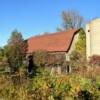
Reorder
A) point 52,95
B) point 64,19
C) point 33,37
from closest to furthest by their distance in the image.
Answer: point 52,95
point 33,37
point 64,19

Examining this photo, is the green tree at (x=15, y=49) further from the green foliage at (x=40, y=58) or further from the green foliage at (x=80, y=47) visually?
the green foliage at (x=80, y=47)

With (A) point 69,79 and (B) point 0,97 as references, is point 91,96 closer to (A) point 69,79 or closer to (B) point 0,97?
(A) point 69,79

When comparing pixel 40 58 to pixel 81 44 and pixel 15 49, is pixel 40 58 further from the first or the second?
pixel 81 44

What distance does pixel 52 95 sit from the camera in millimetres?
10500

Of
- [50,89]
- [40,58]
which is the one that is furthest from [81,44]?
[50,89]

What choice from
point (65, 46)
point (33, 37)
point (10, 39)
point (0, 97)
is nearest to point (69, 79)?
point (0, 97)

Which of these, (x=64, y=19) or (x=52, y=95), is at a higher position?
(x=64, y=19)

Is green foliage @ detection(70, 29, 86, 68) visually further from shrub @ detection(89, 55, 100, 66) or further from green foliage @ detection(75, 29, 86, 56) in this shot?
shrub @ detection(89, 55, 100, 66)

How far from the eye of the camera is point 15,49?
43.6m

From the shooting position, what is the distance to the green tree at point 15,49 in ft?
136

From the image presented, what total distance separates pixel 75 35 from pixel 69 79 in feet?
125

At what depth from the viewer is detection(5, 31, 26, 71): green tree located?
4134cm

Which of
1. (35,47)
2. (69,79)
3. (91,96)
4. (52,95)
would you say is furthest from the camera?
(35,47)

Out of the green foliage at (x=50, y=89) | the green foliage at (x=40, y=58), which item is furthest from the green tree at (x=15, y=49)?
the green foliage at (x=50, y=89)
